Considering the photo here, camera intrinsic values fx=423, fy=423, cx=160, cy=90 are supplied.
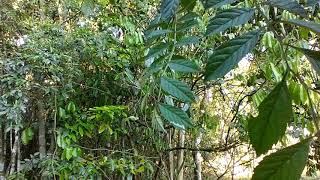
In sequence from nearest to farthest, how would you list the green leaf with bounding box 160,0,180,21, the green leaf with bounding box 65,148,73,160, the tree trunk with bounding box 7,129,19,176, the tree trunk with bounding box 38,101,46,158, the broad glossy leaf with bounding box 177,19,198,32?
the green leaf with bounding box 160,0,180,21, the broad glossy leaf with bounding box 177,19,198,32, the green leaf with bounding box 65,148,73,160, the tree trunk with bounding box 38,101,46,158, the tree trunk with bounding box 7,129,19,176

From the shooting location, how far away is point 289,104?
0.24 meters

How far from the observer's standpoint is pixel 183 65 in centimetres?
51

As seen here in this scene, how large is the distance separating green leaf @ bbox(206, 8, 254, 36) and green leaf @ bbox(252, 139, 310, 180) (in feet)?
0.35

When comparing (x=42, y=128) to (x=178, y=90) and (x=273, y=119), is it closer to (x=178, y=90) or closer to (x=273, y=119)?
(x=178, y=90)

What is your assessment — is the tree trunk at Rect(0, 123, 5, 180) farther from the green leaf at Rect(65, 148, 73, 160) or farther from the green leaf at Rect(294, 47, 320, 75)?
the green leaf at Rect(294, 47, 320, 75)

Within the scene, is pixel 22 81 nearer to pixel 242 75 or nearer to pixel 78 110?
pixel 78 110

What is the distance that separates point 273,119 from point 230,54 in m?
0.05

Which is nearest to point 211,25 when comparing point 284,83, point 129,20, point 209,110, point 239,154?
point 284,83

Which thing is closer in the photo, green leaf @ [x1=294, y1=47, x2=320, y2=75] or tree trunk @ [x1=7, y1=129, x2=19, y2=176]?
green leaf @ [x1=294, y1=47, x2=320, y2=75]

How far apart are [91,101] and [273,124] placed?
80.6 inches

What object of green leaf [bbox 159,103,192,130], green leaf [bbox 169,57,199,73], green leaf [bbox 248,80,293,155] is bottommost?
green leaf [bbox 248,80,293,155]

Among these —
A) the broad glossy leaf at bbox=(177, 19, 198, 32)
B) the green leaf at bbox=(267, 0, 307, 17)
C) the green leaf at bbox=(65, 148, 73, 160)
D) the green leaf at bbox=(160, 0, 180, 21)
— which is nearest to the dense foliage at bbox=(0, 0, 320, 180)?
the green leaf at bbox=(65, 148, 73, 160)

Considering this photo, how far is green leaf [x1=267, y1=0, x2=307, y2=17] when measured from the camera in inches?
10.4

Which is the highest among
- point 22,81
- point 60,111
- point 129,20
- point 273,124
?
point 129,20
